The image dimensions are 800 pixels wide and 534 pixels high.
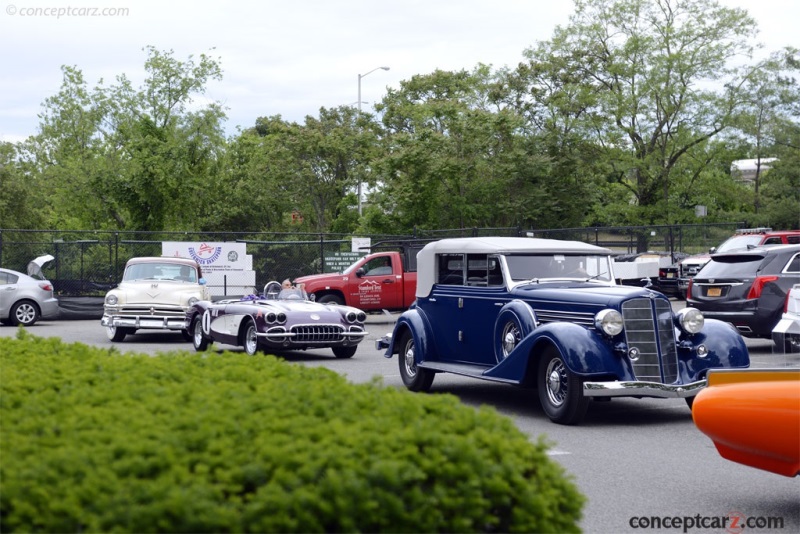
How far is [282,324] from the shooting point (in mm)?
16891

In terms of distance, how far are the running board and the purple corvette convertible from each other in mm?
4918

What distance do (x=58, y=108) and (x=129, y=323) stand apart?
30149mm

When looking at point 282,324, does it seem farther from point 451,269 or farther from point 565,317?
point 565,317

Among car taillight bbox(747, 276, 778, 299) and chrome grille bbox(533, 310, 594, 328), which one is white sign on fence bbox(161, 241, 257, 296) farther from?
chrome grille bbox(533, 310, 594, 328)

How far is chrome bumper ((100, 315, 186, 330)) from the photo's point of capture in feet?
68.4

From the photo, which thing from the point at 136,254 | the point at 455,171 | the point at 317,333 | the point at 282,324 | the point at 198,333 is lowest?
the point at 198,333

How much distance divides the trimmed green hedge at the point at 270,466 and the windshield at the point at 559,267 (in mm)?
7181

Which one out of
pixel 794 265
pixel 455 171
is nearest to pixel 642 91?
pixel 455 171

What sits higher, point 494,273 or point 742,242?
point 742,242

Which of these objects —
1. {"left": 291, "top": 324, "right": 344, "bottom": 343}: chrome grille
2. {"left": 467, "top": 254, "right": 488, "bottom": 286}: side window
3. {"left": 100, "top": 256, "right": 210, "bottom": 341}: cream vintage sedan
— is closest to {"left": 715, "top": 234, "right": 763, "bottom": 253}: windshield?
{"left": 291, "top": 324, "right": 344, "bottom": 343}: chrome grille

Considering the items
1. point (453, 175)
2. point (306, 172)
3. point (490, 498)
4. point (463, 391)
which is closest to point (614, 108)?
point (453, 175)

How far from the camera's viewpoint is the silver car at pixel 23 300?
25438 mm

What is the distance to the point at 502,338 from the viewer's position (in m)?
11.4

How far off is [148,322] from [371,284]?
22.7 ft
